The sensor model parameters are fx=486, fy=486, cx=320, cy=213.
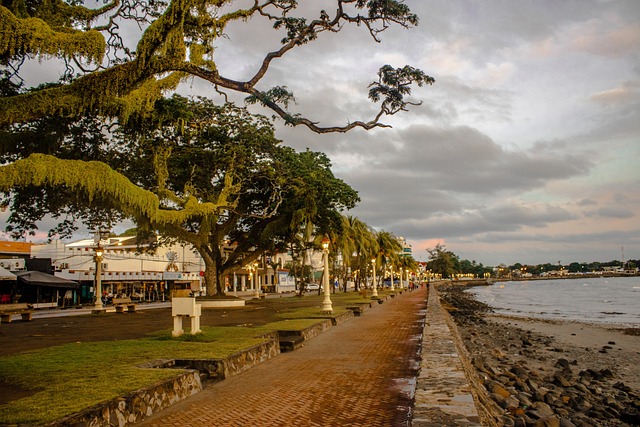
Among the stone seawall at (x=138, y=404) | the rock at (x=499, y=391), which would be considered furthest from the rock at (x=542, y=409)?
the stone seawall at (x=138, y=404)

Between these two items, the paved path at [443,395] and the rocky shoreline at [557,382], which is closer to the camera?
the paved path at [443,395]

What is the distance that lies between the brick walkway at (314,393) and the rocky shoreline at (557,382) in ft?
A: 5.34

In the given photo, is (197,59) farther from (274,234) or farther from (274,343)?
(274,234)

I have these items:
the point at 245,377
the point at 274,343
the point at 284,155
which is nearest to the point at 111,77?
the point at 245,377

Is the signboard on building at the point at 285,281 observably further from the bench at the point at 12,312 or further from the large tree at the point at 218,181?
the bench at the point at 12,312

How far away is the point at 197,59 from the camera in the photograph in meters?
10.9

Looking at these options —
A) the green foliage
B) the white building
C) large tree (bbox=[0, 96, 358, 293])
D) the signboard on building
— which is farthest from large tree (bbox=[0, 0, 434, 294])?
the green foliage

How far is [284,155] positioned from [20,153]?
15100 millimetres

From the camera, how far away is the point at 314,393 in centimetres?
654

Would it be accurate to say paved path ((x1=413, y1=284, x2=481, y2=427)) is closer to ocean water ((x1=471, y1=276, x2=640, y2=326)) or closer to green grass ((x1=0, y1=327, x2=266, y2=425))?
green grass ((x1=0, y1=327, x2=266, y2=425))

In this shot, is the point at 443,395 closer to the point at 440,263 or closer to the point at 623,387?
the point at 623,387

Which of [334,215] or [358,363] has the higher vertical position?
[334,215]

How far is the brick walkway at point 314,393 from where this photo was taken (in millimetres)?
5379

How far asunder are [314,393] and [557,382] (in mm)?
8067
